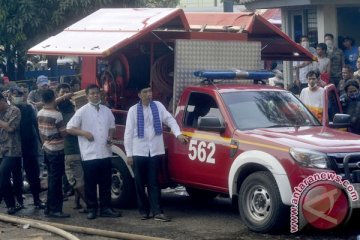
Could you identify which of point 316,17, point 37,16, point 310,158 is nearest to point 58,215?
point 310,158

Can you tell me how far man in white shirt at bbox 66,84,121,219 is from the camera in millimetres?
13008

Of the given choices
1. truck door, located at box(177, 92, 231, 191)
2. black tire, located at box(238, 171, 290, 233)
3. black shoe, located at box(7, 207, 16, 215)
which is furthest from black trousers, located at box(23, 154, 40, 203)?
black tire, located at box(238, 171, 290, 233)

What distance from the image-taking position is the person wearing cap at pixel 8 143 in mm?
13445

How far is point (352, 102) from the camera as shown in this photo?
14461 mm

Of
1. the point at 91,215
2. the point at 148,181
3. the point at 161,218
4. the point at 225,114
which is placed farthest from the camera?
the point at 91,215

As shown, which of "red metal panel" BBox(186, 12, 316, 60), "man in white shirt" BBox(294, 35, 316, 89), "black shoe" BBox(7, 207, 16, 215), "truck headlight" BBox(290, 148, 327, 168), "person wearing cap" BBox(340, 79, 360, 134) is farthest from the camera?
"man in white shirt" BBox(294, 35, 316, 89)

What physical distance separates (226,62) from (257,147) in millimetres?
2600

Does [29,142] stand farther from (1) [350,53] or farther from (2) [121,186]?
(1) [350,53]

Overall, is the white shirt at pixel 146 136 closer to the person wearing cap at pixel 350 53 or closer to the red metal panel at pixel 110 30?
the red metal panel at pixel 110 30

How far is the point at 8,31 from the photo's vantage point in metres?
21.0

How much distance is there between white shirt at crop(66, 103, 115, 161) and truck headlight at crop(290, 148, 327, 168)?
10.2 feet

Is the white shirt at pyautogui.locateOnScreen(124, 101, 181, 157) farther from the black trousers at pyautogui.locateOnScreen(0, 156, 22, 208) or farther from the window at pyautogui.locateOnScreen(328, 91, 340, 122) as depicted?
the window at pyautogui.locateOnScreen(328, 91, 340, 122)

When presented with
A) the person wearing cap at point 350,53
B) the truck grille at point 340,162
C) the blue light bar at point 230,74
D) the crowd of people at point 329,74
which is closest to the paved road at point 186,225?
the truck grille at point 340,162

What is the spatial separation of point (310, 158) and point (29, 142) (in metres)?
4.82
